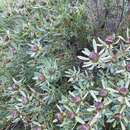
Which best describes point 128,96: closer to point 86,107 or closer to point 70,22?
point 86,107

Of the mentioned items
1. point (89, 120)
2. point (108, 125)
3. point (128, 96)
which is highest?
point (128, 96)

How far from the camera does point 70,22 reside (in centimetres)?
282

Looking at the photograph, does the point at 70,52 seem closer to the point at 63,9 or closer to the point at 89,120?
the point at 63,9

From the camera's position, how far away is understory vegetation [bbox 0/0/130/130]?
2297mm

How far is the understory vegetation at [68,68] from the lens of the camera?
7.54 ft

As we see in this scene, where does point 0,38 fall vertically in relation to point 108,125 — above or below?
above

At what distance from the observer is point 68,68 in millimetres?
2697

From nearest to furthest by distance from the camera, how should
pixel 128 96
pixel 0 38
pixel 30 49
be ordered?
pixel 128 96 < pixel 30 49 < pixel 0 38

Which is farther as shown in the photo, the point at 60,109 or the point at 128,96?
the point at 60,109

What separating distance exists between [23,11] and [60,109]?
1.16 meters

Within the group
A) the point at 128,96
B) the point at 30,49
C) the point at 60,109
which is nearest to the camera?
the point at 128,96

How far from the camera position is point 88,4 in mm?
2838

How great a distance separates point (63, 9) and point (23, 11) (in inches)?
21.0

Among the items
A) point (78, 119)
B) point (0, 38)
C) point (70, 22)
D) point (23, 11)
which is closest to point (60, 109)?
point (78, 119)
